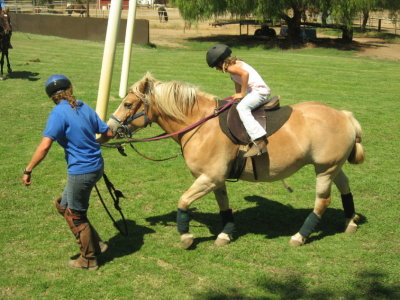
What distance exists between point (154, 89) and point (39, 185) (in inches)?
132

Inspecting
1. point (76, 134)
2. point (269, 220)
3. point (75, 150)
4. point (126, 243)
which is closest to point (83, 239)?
point (126, 243)

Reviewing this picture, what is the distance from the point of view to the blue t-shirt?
16.8ft

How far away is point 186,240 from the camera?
20.1ft

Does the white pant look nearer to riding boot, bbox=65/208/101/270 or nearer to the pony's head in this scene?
the pony's head

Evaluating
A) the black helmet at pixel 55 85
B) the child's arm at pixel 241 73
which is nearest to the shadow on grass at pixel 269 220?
the child's arm at pixel 241 73

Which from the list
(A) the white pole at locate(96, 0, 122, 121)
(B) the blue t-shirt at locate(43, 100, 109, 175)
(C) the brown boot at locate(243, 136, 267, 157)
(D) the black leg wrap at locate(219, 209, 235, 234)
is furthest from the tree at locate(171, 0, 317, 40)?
(B) the blue t-shirt at locate(43, 100, 109, 175)

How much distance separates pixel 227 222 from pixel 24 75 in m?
14.1

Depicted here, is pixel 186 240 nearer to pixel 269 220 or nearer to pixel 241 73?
pixel 269 220

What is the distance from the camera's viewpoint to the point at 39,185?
8.28 m

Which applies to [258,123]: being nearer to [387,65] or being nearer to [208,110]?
[208,110]

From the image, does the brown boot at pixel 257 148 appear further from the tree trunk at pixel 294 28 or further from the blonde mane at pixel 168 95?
the tree trunk at pixel 294 28

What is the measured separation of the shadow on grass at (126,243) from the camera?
19.9 feet

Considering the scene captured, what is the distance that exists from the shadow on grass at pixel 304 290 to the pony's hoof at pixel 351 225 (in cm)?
120

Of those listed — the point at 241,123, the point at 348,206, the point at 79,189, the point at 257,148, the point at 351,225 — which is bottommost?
the point at 351,225
